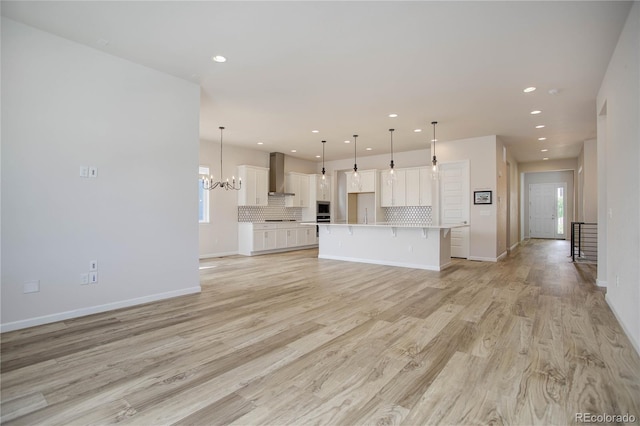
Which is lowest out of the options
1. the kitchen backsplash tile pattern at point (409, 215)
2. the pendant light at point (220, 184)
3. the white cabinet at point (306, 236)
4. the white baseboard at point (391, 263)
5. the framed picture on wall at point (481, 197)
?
the white baseboard at point (391, 263)

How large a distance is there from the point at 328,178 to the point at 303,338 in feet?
26.4

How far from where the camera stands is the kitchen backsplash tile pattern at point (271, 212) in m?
8.74

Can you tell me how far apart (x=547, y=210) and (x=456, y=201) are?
7.96 meters

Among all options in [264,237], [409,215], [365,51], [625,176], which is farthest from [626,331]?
[264,237]

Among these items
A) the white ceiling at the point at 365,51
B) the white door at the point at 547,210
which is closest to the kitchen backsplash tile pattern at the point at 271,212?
the white ceiling at the point at 365,51

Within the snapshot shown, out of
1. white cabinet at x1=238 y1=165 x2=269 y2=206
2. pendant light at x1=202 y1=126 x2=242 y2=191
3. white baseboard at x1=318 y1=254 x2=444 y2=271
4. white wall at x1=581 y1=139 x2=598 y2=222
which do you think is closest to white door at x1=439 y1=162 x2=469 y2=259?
white baseboard at x1=318 y1=254 x2=444 y2=271

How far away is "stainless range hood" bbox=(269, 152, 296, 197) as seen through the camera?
9023 millimetres

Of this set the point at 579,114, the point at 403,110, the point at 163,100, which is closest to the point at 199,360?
the point at 163,100

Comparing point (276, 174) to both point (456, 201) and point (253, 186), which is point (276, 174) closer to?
point (253, 186)

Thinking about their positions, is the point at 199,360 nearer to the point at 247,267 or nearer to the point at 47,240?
the point at 47,240

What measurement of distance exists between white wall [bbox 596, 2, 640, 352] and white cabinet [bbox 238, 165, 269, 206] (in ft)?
23.1

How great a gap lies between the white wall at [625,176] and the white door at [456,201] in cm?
373

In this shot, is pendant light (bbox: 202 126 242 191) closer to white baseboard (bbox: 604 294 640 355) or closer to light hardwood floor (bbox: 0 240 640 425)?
light hardwood floor (bbox: 0 240 640 425)

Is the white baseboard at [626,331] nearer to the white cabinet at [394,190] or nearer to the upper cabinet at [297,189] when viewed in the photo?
the white cabinet at [394,190]
